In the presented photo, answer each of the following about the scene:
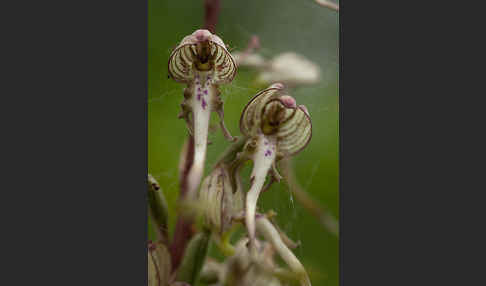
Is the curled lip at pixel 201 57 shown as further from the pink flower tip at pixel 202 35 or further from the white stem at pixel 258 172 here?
the white stem at pixel 258 172

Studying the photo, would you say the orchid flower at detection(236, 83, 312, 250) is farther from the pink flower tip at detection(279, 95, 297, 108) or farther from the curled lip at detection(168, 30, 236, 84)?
the curled lip at detection(168, 30, 236, 84)

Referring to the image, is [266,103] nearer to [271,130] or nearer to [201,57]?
[271,130]

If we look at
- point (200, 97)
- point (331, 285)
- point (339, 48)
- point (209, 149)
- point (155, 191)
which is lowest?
point (331, 285)

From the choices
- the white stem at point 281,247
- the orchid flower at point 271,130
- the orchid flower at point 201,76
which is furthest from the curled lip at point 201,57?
the white stem at point 281,247

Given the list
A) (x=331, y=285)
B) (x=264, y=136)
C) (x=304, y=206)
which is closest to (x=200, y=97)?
(x=264, y=136)

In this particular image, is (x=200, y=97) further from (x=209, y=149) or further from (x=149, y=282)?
(x=149, y=282)
